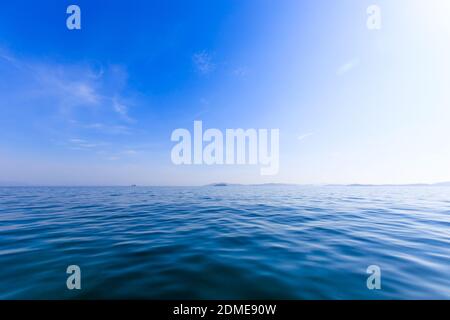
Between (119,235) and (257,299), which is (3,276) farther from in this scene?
(257,299)

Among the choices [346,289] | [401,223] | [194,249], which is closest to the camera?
[346,289]

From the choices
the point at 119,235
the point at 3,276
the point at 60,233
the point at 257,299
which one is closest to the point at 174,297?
the point at 257,299

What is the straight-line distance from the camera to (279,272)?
4.23 meters

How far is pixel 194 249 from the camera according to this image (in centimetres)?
550

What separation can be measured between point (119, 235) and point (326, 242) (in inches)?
287

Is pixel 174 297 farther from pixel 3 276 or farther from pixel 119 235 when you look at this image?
pixel 119 235
